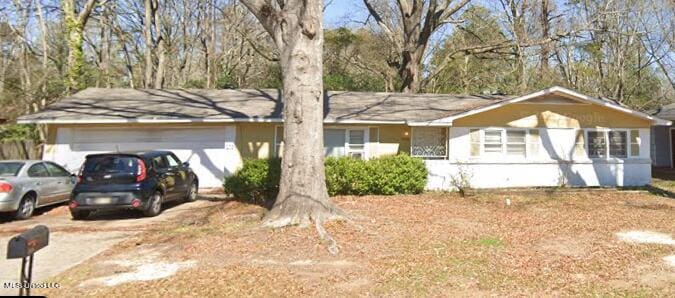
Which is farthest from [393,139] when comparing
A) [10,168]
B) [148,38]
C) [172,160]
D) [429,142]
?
[148,38]

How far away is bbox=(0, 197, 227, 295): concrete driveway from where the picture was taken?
6406 millimetres

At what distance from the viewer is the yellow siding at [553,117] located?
49.3 ft

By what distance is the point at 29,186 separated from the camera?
10344 mm

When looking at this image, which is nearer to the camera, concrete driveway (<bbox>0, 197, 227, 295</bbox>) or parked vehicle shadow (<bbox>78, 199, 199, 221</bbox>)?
concrete driveway (<bbox>0, 197, 227, 295</bbox>)

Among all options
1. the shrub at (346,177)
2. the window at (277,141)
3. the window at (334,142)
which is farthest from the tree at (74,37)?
the shrub at (346,177)

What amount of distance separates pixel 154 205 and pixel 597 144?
14.6 m

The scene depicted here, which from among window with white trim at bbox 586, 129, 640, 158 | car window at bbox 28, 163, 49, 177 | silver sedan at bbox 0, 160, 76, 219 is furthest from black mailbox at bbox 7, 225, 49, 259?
window with white trim at bbox 586, 129, 640, 158

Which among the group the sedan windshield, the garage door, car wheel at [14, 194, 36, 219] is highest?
the garage door

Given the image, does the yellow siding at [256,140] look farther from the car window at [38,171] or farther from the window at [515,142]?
the window at [515,142]

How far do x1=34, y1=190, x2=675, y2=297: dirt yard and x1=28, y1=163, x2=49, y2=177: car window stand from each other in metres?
3.87

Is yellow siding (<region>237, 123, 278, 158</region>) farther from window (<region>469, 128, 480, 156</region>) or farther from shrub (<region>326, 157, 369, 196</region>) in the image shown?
window (<region>469, 128, 480, 156</region>)

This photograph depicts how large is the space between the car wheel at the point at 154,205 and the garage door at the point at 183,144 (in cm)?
458

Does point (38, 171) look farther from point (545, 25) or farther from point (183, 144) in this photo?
point (545, 25)

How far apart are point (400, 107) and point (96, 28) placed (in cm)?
2277
